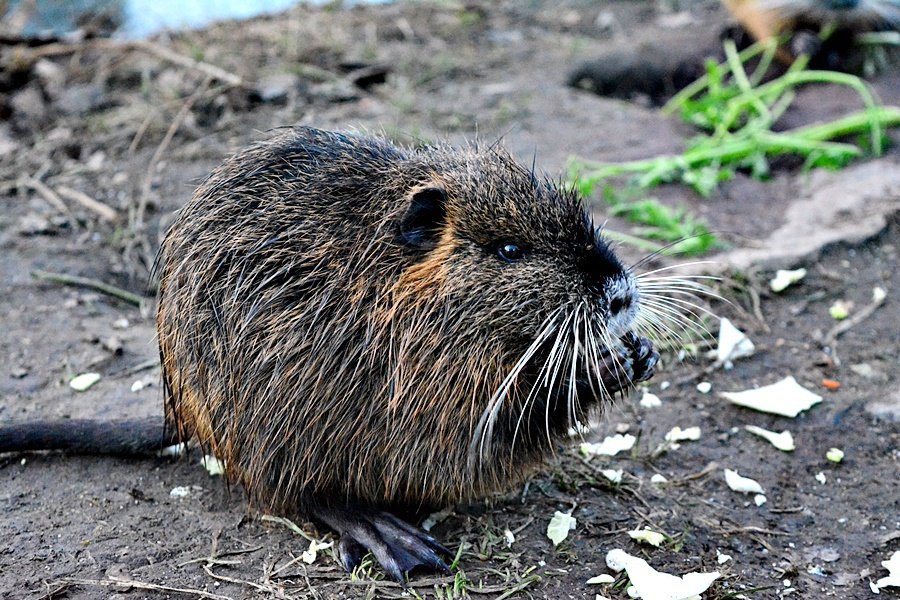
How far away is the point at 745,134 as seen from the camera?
18.1 ft

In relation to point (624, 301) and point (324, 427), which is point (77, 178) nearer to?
point (324, 427)

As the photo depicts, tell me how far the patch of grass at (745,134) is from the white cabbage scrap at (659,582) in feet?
7.72

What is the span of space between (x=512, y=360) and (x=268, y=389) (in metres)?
0.68

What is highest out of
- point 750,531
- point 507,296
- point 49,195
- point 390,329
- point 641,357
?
point 507,296

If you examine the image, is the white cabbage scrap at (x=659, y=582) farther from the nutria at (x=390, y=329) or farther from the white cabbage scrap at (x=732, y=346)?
the white cabbage scrap at (x=732, y=346)

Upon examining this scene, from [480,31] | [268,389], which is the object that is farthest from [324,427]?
[480,31]

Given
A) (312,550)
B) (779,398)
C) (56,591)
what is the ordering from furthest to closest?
(779,398), (312,550), (56,591)

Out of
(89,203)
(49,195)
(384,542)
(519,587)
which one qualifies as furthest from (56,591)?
(49,195)

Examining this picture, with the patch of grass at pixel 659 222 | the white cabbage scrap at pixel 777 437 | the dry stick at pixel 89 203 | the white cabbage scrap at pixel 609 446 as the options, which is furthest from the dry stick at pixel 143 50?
the white cabbage scrap at pixel 777 437

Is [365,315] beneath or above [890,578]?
above

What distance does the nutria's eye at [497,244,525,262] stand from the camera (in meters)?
2.68

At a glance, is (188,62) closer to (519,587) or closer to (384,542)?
(384,542)

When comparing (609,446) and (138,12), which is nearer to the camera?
(609,446)

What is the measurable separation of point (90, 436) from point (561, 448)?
147 cm
